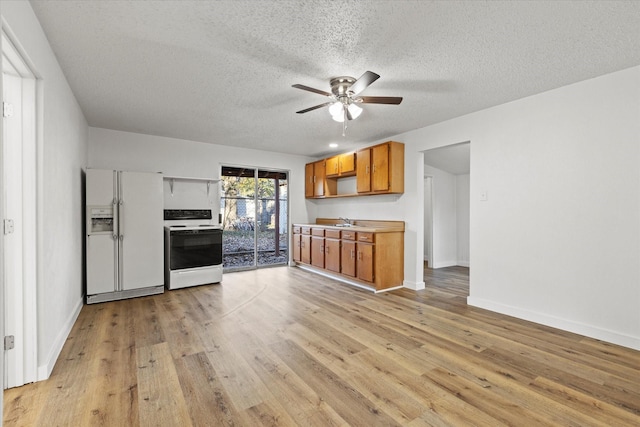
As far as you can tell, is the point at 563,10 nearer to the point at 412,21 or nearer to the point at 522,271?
the point at 412,21

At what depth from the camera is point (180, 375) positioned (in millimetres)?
2117

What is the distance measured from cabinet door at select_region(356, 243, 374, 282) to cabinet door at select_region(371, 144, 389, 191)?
95 centimetres

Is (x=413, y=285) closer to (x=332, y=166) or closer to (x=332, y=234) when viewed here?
(x=332, y=234)

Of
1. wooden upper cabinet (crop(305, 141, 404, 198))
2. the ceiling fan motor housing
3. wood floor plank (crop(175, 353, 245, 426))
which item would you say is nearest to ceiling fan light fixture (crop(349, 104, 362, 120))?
the ceiling fan motor housing

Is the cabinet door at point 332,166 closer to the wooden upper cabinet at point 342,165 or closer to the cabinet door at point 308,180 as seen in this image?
the wooden upper cabinet at point 342,165

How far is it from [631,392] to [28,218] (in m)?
4.14

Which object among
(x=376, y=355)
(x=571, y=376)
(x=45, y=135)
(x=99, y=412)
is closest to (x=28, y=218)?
(x=45, y=135)

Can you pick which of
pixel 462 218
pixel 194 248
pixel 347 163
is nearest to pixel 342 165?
pixel 347 163

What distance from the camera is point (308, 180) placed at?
639cm

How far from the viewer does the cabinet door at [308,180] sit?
20.7 feet

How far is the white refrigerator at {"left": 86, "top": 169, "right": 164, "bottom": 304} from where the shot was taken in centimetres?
377

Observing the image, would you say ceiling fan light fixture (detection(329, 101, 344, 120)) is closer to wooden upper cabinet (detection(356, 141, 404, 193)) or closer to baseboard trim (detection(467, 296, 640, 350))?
wooden upper cabinet (detection(356, 141, 404, 193))

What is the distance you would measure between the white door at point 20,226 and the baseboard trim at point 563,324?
4.23m

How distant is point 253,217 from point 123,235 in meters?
2.37
